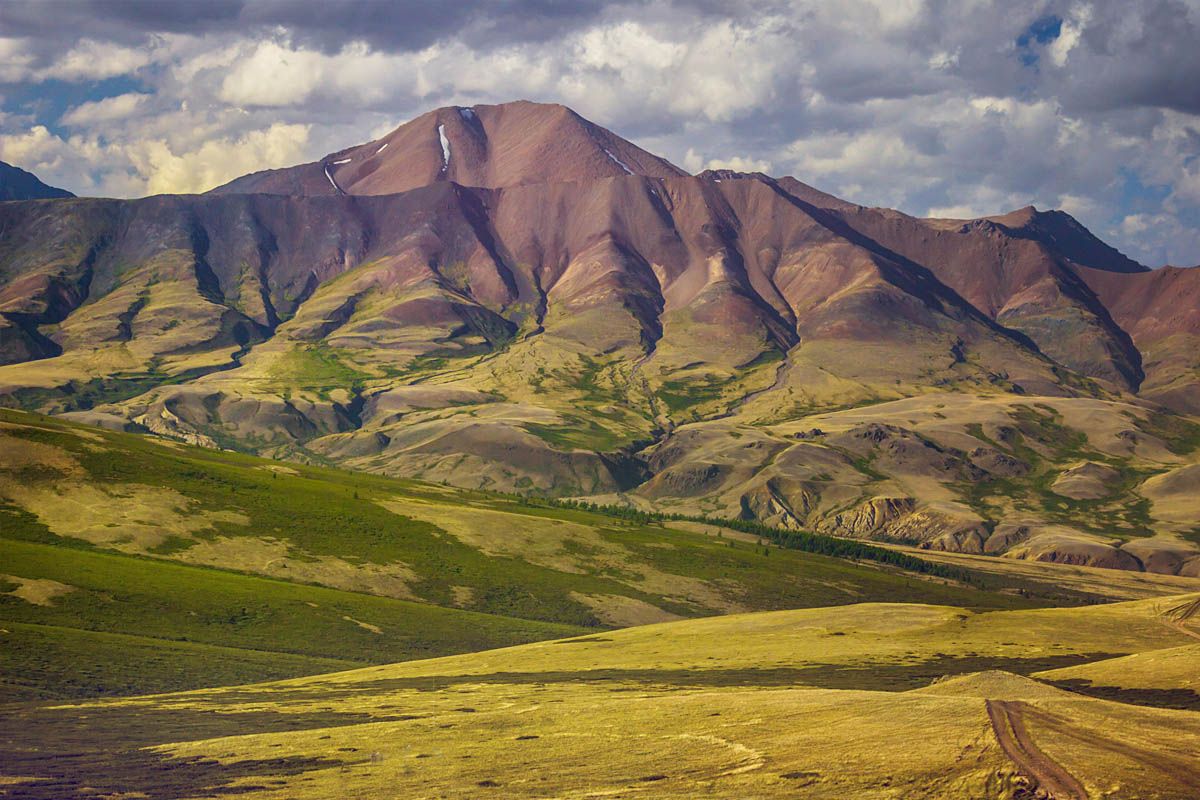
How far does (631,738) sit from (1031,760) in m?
25.4

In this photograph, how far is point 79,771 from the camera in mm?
68375

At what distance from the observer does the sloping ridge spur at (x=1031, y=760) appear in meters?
51.4

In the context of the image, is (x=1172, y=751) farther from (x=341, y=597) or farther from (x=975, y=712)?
(x=341, y=597)

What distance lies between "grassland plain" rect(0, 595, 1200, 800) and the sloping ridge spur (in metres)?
0.16

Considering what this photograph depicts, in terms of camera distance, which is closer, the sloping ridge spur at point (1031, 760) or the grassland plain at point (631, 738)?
the sloping ridge spur at point (1031, 760)

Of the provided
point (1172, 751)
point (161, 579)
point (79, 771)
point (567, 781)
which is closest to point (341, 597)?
point (161, 579)

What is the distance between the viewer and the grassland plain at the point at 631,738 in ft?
184

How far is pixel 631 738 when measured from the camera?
71.9m

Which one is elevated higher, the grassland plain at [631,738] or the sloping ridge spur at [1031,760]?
the sloping ridge spur at [1031,760]

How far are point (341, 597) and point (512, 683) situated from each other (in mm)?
85181

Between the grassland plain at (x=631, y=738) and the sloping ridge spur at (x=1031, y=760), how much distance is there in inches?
6.2

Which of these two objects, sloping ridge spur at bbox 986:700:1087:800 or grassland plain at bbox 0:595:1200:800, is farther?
grassland plain at bbox 0:595:1200:800

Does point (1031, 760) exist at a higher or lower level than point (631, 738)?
higher

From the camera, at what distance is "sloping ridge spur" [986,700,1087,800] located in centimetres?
5138
